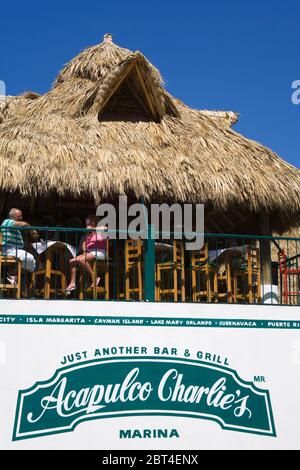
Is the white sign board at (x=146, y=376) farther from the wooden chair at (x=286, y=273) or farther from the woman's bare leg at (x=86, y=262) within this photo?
the wooden chair at (x=286, y=273)

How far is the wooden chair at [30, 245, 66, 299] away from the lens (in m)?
9.40

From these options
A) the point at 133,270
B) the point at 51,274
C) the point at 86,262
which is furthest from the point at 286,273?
the point at 51,274

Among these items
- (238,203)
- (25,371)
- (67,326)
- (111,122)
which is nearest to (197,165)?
(238,203)

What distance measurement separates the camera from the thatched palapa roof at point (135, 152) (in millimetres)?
10344

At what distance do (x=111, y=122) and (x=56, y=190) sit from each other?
1.96m

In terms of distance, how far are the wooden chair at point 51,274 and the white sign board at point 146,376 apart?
1.76 feet

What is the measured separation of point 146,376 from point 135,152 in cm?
353

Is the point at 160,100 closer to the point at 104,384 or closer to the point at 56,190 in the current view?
the point at 56,190

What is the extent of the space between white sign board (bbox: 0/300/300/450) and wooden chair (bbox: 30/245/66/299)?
1.76 feet

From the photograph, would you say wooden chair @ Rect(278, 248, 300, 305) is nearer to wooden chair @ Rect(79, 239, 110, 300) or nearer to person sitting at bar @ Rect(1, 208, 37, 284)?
wooden chair @ Rect(79, 239, 110, 300)

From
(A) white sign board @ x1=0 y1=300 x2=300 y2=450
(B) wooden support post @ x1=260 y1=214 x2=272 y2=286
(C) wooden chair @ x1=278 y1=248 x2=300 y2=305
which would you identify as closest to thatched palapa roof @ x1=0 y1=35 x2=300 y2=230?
(B) wooden support post @ x1=260 y1=214 x2=272 y2=286

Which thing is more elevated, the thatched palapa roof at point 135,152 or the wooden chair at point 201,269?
the thatched palapa roof at point 135,152

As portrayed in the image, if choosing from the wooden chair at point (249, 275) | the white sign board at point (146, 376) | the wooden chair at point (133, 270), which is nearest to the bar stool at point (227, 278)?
the wooden chair at point (249, 275)

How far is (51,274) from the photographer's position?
33.1 feet
